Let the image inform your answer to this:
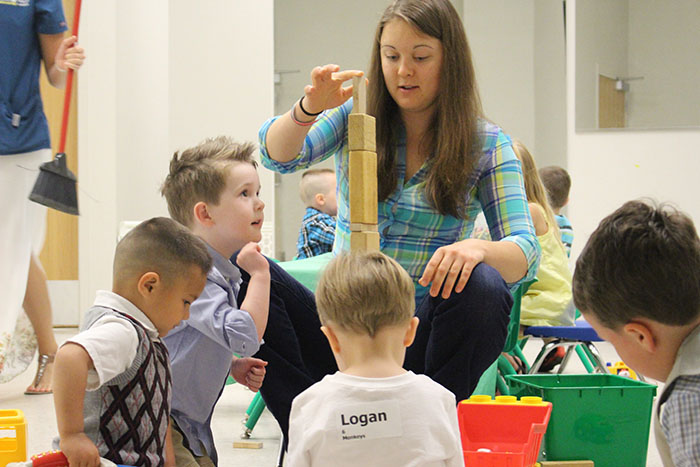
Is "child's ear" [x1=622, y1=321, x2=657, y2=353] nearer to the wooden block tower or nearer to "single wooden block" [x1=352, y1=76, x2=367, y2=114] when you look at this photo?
the wooden block tower

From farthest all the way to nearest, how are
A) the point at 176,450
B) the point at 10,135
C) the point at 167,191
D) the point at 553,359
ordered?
the point at 553,359, the point at 10,135, the point at 167,191, the point at 176,450

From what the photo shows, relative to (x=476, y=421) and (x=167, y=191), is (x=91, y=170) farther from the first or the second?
(x=476, y=421)

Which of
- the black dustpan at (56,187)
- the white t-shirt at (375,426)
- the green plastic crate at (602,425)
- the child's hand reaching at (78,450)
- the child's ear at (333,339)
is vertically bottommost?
the green plastic crate at (602,425)

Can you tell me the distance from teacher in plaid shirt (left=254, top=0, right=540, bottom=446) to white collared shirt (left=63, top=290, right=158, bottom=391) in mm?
496

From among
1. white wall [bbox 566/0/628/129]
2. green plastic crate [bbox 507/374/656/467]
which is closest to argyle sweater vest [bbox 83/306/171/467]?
green plastic crate [bbox 507/374/656/467]

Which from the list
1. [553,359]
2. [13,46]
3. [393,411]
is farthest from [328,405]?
[553,359]

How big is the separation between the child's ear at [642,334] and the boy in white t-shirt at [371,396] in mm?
298

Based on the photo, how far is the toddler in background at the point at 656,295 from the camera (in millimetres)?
1014

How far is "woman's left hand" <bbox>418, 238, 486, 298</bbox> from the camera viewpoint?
1560 millimetres

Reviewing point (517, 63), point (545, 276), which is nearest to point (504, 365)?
point (545, 276)

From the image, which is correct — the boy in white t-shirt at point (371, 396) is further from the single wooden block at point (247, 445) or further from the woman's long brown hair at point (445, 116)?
the single wooden block at point (247, 445)

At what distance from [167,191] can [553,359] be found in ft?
7.56

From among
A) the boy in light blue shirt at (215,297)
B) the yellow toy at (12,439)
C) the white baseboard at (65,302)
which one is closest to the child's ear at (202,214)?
the boy in light blue shirt at (215,297)

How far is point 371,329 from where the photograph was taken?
1.23m
